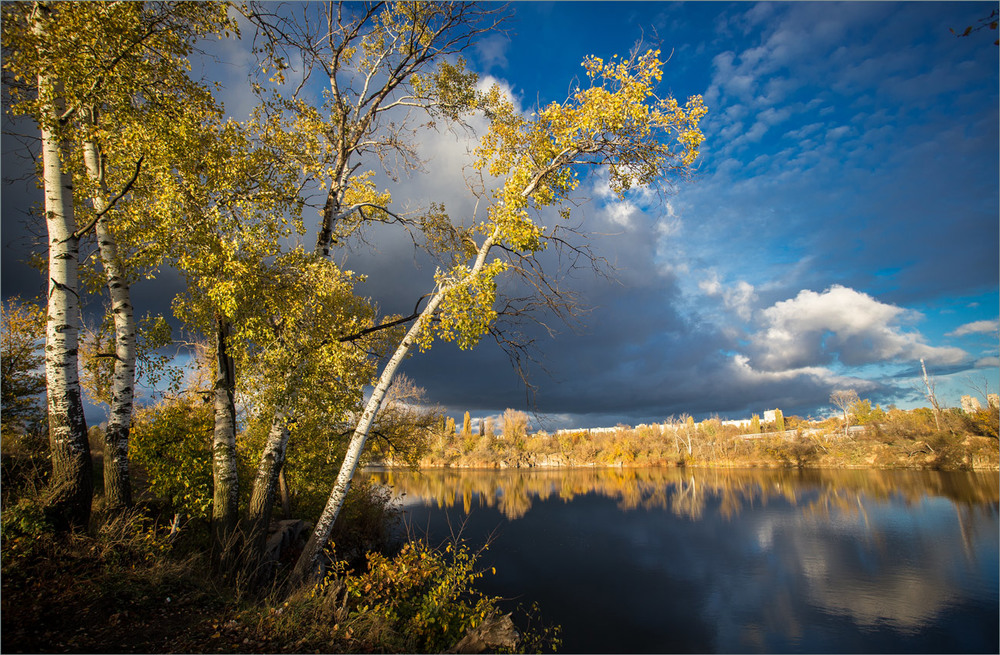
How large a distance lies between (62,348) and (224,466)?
3.02 metres

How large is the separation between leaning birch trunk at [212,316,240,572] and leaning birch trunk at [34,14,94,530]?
1.77m

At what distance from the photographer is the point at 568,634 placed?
12312mm

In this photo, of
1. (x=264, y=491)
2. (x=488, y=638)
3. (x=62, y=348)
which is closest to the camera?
(x=62, y=348)

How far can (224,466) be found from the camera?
24.9 ft

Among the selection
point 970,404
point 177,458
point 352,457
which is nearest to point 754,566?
point 352,457

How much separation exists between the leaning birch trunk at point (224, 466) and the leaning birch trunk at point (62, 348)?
5.81 ft

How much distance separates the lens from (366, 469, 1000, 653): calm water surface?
499 inches

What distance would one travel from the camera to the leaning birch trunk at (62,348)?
5727 mm

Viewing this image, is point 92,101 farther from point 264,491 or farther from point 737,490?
point 737,490

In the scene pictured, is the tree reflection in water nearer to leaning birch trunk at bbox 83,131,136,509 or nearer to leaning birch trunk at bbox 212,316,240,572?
leaning birch trunk at bbox 212,316,240,572

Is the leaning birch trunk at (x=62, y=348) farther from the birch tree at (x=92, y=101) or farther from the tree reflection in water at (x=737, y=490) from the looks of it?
the tree reflection in water at (x=737, y=490)

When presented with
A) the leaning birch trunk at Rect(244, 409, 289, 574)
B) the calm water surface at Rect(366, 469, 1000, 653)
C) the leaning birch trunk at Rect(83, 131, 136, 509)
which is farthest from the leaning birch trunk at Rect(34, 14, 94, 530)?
the calm water surface at Rect(366, 469, 1000, 653)

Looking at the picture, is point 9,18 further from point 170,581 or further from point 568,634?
point 568,634

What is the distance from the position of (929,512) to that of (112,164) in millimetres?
40907
